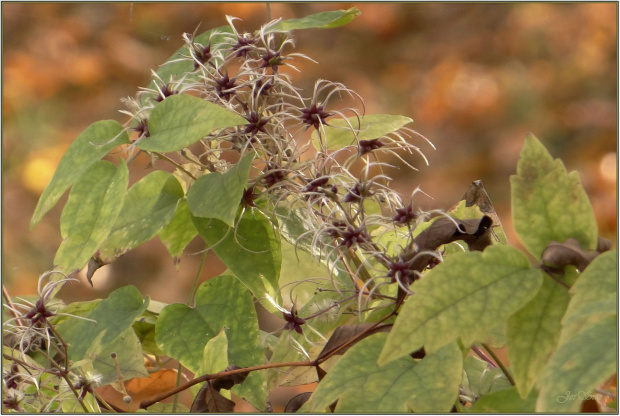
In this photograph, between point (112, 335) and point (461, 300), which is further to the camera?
point (112, 335)

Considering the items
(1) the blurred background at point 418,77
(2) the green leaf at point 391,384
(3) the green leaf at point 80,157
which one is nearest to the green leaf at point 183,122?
(3) the green leaf at point 80,157

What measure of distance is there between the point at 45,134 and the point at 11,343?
2.82 metres

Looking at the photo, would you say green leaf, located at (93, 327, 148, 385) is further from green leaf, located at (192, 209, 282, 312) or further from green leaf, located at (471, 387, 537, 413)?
green leaf, located at (471, 387, 537, 413)

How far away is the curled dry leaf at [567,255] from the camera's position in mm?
337

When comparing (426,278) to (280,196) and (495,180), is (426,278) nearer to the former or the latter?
(280,196)

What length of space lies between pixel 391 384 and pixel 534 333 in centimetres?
7

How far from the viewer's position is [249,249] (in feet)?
1.58

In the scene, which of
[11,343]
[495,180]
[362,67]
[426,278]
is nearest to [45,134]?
[362,67]

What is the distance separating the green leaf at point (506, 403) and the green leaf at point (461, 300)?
A: 48 millimetres

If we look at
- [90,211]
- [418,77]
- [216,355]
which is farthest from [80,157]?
[418,77]

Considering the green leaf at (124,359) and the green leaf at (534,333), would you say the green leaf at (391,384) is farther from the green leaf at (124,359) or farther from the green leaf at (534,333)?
the green leaf at (124,359)

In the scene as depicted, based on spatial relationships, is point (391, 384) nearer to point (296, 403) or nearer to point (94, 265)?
point (296, 403)

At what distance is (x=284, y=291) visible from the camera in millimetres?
521

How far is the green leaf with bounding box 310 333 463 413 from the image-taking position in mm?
339
